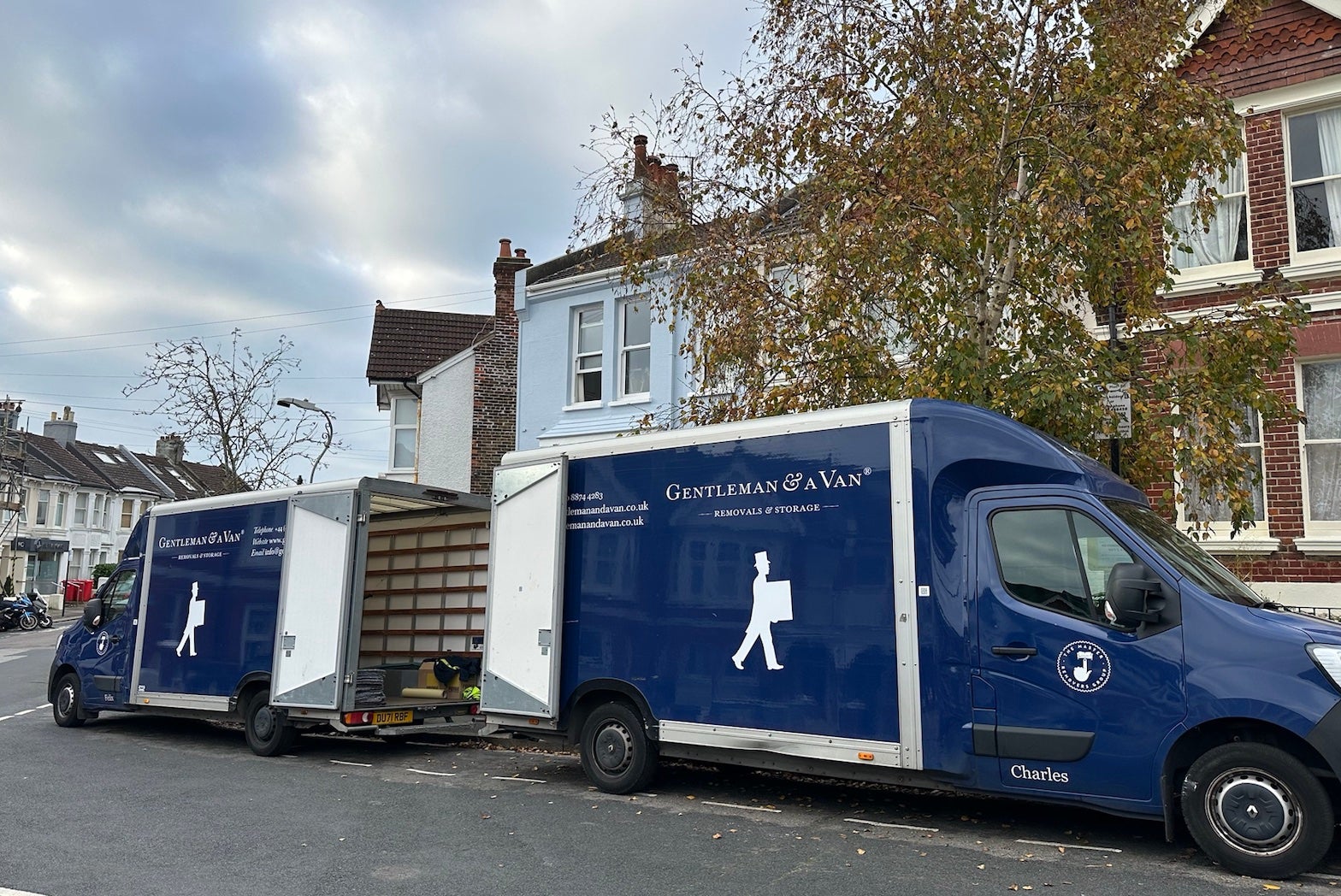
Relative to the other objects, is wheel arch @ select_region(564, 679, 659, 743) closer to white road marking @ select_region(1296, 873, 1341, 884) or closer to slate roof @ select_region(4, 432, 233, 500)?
white road marking @ select_region(1296, 873, 1341, 884)

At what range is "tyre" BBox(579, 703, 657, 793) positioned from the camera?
8.62 metres

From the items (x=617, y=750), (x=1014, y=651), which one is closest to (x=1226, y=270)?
(x=1014, y=651)

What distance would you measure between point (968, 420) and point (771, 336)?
3627 millimetres

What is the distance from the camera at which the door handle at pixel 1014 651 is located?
22.2 feet

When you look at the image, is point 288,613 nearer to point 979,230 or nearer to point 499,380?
point 979,230

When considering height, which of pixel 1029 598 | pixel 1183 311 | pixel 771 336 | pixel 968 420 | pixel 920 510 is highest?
pixel 1183 311

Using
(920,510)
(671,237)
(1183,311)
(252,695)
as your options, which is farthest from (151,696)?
(1183,311)

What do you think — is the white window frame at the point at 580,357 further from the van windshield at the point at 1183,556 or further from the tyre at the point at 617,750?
the van windshield at the point at 1183,556

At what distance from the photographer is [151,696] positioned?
1307cm

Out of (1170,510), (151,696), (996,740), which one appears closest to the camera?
(996,740)

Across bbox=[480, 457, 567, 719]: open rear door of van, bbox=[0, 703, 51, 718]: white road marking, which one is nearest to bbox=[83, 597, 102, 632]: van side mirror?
bbox=[0, 703, 51, 718]: white road marking

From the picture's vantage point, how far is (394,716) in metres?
11.2

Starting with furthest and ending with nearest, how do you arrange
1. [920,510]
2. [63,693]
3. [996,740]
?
[63,693], [920,510], [996,740]

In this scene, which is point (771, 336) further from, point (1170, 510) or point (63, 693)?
point (63, 693)
